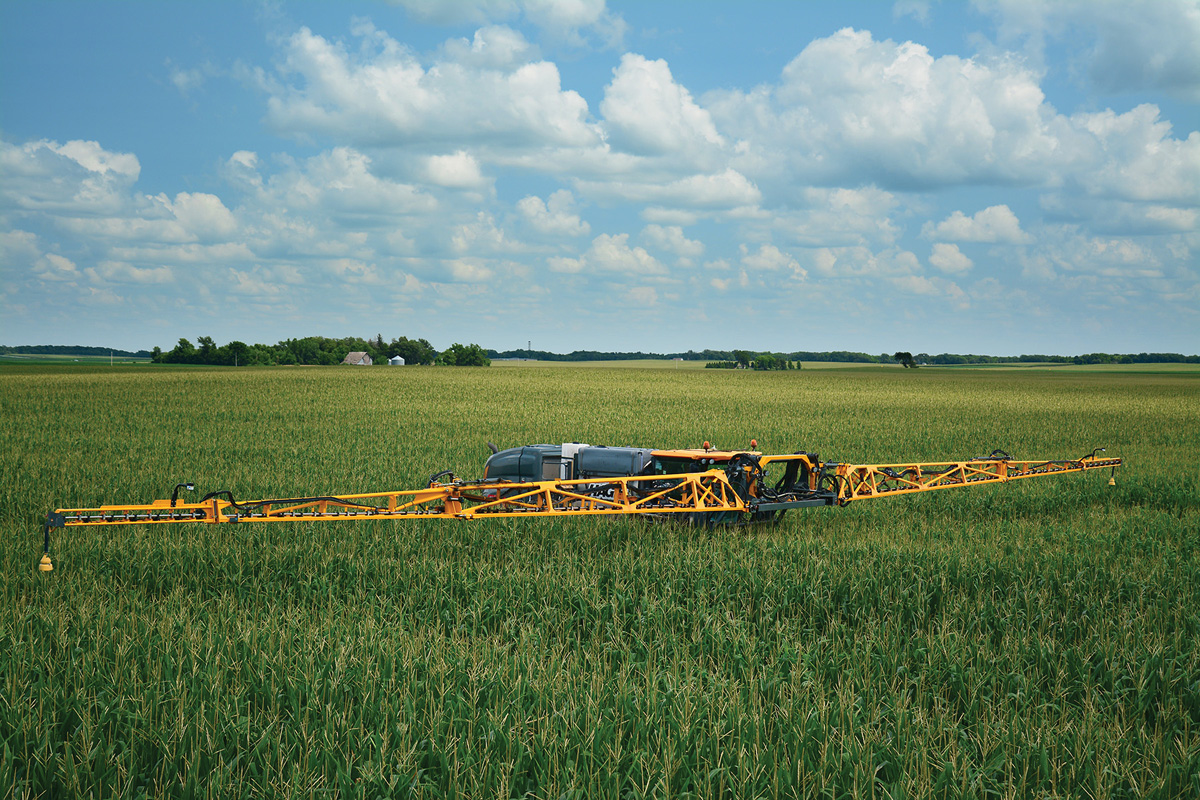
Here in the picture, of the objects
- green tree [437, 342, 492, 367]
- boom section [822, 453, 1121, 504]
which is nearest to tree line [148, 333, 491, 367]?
green tree [437, 342, 492, 367]

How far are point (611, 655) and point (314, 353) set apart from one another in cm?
15340

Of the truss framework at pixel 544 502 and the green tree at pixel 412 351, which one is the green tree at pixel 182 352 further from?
the truss framework at pixel 544 502

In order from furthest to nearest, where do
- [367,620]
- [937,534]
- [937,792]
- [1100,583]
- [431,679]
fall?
[937,534] < [1100,583] < [367,620] < [431,679] < [937,792]

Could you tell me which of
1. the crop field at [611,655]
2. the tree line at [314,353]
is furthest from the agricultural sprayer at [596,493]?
the tree line at [314,353]

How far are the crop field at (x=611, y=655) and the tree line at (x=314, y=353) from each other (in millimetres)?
125238

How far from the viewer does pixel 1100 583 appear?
9.66m

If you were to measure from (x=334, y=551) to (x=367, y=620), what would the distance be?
406 cm

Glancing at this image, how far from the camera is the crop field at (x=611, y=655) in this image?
4883 mm

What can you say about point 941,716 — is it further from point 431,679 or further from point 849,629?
point 431,679

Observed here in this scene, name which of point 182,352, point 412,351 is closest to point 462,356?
point 412,351

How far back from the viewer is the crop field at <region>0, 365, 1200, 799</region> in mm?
4883

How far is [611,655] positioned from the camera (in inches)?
279

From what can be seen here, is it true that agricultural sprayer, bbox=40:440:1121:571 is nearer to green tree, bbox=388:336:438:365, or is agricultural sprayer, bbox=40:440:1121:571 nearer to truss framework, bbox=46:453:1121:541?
truss framework, bbox=46:453:1121:541

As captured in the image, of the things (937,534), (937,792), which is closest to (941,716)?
(937,792)
